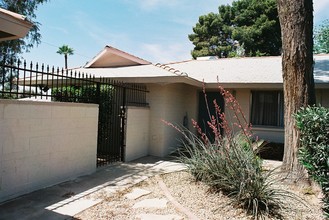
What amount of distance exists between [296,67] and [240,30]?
21851 mm

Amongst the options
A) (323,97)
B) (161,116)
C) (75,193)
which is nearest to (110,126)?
(161,116)

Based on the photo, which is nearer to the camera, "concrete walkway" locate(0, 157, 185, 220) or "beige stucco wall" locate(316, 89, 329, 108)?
"concrete walkway" locate(0, 157, 185, 220)

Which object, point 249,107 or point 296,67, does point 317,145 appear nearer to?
point 296,67

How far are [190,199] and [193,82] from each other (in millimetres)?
5180

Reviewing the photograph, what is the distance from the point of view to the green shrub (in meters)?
3.64

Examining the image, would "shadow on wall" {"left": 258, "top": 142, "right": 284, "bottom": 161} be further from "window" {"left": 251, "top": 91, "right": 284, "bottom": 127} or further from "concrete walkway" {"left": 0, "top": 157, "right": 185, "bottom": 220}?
"concrete walkway" {"left": 0, "top": 157, "right": 185, "bottom": 220}

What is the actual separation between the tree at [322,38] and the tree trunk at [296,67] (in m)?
23.7

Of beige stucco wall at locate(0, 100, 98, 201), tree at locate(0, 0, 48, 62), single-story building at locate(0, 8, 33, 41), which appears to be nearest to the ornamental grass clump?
beige stucco wall at locate(0, 100, 98, 201)

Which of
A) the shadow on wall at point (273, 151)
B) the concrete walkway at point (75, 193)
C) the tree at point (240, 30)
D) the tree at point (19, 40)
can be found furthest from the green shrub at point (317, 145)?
the tree at point (240, 30)

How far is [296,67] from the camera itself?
18.9 feet

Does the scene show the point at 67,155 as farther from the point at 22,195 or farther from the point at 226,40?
the point at 226,40

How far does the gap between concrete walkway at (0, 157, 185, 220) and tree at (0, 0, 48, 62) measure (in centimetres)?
1136

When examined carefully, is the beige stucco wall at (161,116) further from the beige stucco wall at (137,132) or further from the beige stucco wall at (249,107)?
the beige stucco wall at (249,107)

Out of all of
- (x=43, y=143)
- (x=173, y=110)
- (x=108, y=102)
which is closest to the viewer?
(x=43, y=143)
